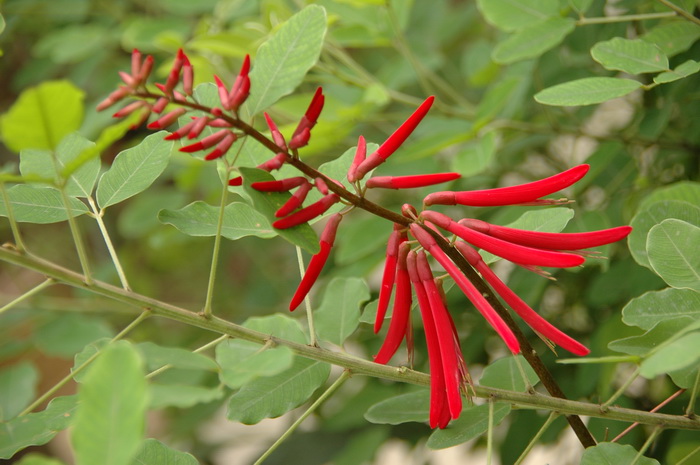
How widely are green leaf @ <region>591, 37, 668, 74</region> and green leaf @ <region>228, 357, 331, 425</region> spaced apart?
1.38ft

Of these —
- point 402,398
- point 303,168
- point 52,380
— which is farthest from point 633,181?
point 52,380

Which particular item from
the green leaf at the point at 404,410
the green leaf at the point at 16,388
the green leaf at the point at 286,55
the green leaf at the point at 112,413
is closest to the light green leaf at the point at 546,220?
the green leaf at the point at 404,410

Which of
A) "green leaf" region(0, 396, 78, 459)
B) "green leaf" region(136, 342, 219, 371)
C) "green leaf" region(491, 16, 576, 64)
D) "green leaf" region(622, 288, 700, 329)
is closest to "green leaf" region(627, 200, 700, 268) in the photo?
"green leaf" region(622, 288, 700, 329)

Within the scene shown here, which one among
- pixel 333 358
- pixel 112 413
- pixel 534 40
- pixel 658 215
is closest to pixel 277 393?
pixel 333 358

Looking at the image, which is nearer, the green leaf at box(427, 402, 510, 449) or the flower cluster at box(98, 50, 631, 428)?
the flower cluster at box(98, 50, 631, 428)

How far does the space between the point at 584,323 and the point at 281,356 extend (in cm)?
99

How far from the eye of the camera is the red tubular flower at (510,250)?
53cm

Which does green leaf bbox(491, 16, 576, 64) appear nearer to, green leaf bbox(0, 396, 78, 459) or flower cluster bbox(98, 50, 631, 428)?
flower cluster bbox(98, 50, 631, 428)

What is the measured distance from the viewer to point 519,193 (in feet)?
1.92

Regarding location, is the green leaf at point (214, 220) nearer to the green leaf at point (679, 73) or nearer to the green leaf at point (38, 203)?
the green leaf at point (38, 203)

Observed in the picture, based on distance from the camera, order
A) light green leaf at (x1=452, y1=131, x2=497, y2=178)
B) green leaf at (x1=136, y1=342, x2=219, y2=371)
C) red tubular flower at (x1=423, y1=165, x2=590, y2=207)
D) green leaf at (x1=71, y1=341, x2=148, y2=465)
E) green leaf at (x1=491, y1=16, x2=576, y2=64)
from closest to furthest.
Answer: green leaf at (x1=71, y1=341, x2=148, y2=465), green leaf at (x1=136, y1=342, x2=219, y2=371), red tubular flower at (x1=423, y1=165, x2=590, y2=207), green leaf at (x1=491, y1=16, x2=576, y2=64), light green leaf at (x1=452, y1=131, x2=497, y2=178)

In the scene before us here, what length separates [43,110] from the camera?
17.6 inches

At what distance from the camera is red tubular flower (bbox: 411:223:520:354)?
511mm

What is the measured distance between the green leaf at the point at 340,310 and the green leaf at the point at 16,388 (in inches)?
20.8
